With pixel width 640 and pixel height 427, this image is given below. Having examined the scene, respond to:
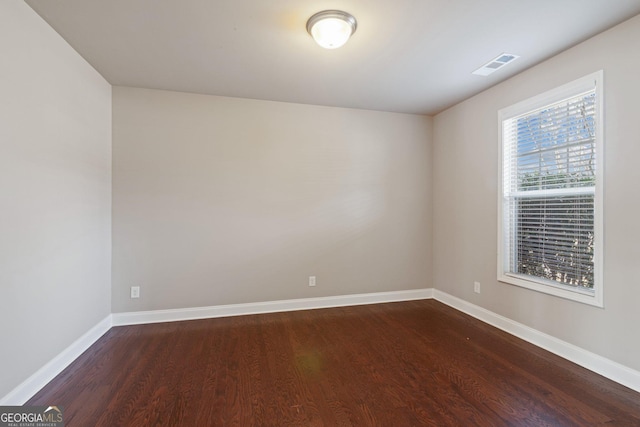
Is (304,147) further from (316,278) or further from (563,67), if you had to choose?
(563,67)

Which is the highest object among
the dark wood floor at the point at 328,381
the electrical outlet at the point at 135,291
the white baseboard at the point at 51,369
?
the electrical outlet at the point at 135,291

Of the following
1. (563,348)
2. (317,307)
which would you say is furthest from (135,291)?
(563,348)

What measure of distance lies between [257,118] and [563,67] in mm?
3021

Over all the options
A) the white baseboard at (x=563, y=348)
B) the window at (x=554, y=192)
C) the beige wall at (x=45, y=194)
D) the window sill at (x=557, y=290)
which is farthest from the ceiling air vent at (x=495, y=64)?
the beige wall at (x=45, y=194)

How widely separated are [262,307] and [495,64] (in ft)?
11.6

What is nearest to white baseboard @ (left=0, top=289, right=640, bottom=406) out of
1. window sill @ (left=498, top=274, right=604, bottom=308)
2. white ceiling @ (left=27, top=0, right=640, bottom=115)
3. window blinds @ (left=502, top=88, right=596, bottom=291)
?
window sill @ (left=498, top=274, right=604, bottom=308)

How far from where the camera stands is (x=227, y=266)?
3289 mm

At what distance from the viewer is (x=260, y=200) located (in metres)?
3.39

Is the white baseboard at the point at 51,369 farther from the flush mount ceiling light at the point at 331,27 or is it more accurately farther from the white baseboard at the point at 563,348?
the white baseboard at the point at 563,348

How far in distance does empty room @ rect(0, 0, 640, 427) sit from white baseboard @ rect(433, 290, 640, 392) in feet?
0.06

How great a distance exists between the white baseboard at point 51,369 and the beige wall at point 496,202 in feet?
13.2

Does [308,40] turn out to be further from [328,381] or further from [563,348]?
[563,348]

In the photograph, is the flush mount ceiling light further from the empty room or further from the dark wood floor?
the dark wood floor

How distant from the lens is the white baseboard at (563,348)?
198 centimetres
